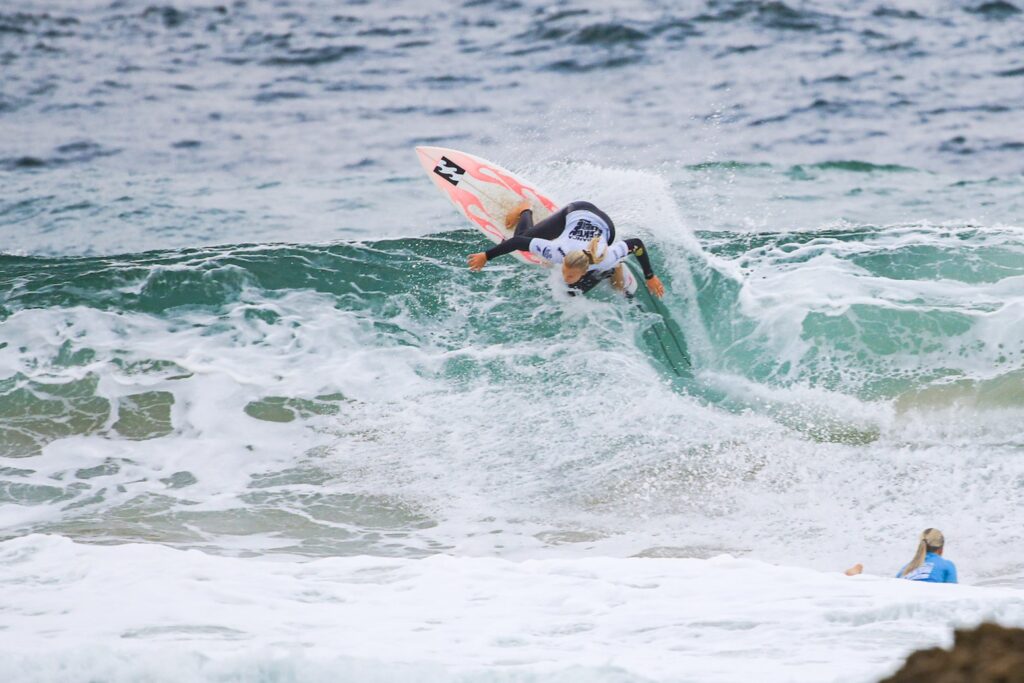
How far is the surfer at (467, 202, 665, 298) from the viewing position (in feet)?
31.9

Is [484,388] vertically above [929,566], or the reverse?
[484,388]

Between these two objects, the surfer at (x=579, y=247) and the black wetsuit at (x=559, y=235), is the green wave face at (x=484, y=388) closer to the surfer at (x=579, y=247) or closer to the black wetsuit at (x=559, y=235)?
the black wetsuit at (x=559, y=235)

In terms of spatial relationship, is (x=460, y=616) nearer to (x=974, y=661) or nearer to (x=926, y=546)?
(x=926, y=546)

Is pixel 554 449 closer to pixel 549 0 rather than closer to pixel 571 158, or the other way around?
pixel 571 158

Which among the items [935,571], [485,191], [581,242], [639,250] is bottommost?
Result: [935,571]

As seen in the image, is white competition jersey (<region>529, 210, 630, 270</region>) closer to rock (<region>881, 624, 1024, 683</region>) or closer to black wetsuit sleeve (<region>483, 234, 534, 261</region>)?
black wetsuit sleeve (<region>483, 234, 534, 261</region>)

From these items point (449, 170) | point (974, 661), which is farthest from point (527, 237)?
point (974, 661)

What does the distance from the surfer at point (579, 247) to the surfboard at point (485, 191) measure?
688mm

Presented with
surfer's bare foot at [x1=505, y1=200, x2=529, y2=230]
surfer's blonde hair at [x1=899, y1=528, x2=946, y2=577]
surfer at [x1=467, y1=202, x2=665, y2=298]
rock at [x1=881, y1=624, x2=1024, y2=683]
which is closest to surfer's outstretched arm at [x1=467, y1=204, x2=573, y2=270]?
surfer at [x1=467, y1=202, x2=665, y2=298]

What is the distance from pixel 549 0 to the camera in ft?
74.5

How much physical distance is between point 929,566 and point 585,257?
156 inches

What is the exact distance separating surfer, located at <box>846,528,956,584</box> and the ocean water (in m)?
0.33

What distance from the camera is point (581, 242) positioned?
981 cm

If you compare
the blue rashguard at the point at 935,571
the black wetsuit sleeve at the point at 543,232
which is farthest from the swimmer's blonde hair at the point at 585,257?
the blue rashguard at the point at 935,571
